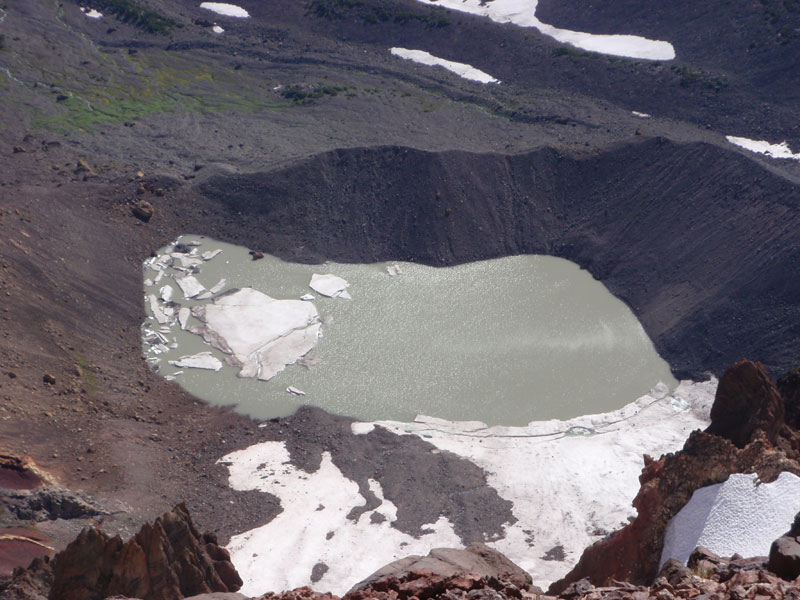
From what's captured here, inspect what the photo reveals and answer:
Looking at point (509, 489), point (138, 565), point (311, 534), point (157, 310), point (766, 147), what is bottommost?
point (311, 534)

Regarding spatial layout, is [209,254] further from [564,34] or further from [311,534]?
[564,34]

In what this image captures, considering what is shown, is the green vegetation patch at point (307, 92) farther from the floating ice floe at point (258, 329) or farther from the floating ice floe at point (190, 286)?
the floating ice floe at point (258, 329)

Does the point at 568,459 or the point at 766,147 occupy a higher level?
the point at 766,147

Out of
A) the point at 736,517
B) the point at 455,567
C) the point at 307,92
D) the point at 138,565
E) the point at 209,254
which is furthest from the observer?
the point at 307,92

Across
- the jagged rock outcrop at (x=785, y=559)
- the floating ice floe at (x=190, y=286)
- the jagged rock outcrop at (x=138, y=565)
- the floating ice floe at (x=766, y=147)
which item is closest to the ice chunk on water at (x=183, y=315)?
the floating ice floe at (x=190, y=286)

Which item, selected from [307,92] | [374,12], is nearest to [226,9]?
[374,12]

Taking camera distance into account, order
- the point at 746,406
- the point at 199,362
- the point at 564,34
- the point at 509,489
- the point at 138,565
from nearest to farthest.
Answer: the point at 138,565, the point at 746,406, the point at 509,489, the point at 199,362, the point at 564,34
